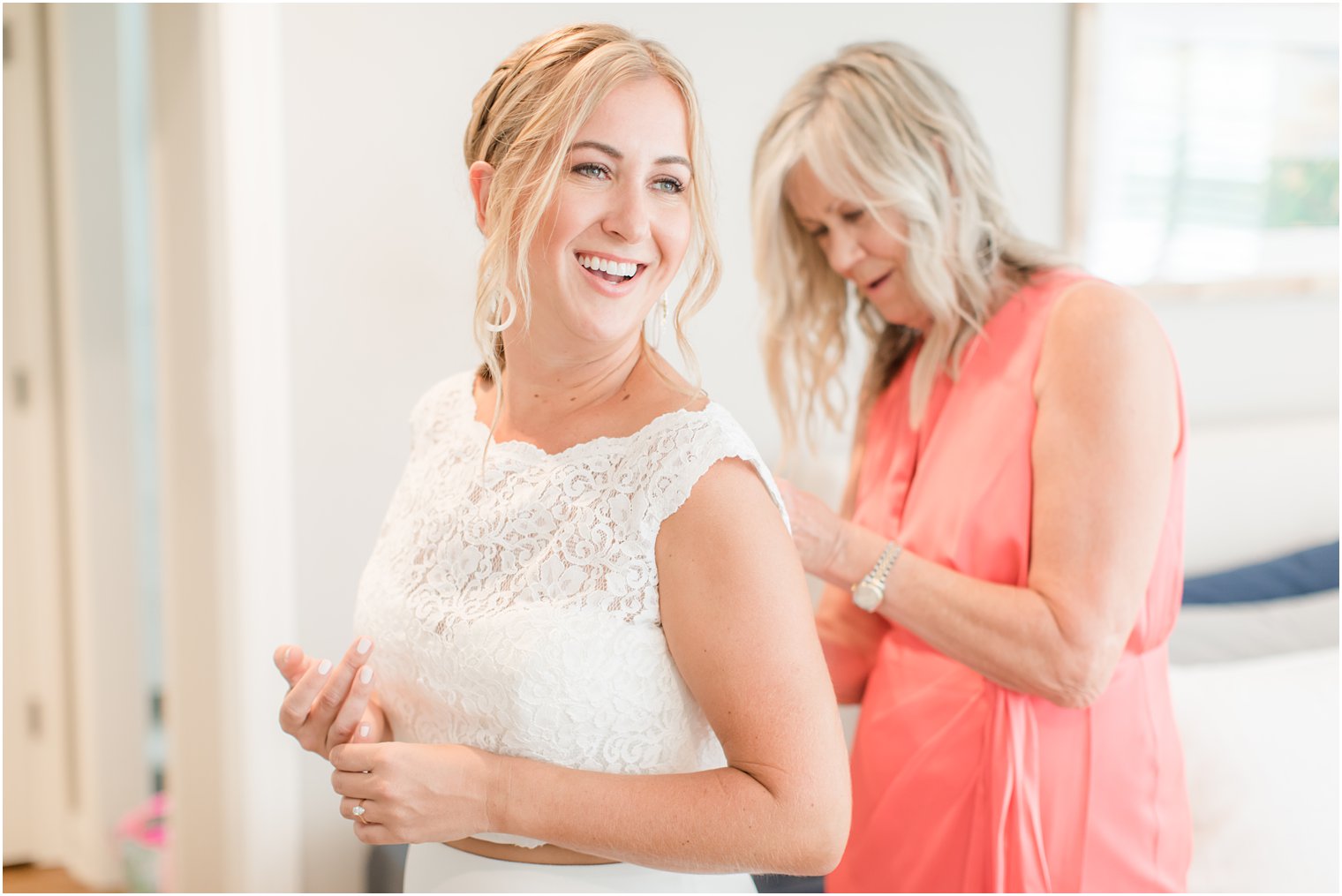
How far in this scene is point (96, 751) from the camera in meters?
3.12

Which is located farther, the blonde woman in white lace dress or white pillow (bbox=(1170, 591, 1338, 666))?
white pillow (bbox=(1170, 591, 1338, 666))

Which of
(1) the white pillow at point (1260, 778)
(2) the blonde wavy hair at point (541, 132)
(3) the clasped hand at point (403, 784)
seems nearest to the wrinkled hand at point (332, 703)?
(3) the clasped hand at point (403, 784)

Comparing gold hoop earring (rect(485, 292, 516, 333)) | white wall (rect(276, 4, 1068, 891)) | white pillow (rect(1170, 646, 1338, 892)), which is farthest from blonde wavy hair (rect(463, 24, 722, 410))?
white pillow (rect(1170, 646, 1338, 892))

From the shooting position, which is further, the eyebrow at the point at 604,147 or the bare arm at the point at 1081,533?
the bare arm at the point at 1081,533

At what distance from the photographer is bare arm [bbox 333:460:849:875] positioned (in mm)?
969

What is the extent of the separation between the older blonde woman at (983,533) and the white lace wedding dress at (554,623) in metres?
0.32

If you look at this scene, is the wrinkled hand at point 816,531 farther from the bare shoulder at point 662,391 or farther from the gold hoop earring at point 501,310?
the gold hoop earring at point 501,310

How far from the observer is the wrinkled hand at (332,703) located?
1.06 m

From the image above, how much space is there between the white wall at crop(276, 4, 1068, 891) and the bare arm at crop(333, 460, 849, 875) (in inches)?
43.8

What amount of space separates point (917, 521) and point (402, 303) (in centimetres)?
109

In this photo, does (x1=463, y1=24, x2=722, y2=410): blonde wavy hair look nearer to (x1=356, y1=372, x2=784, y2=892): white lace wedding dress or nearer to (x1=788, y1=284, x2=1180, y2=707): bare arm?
(x1=356, y1=372, x2=784, y2=892): white lace wedding dress

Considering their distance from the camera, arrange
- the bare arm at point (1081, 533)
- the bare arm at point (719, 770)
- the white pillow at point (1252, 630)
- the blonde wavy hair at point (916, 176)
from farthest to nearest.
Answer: the white pillow at point (1252, 630) → the blonde wavy hair at point (916, 176) → the bare arm at point (1081, 533) → the bare arm at point (719, 770)

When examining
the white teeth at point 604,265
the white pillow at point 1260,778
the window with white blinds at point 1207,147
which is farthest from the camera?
the window with white blinds at point 1207,147

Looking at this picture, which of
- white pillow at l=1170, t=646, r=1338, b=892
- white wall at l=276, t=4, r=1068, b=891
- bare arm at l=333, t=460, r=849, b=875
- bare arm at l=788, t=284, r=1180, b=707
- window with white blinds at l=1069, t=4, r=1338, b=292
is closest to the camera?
bare arm at l=333, t=460, r=849, b=875
